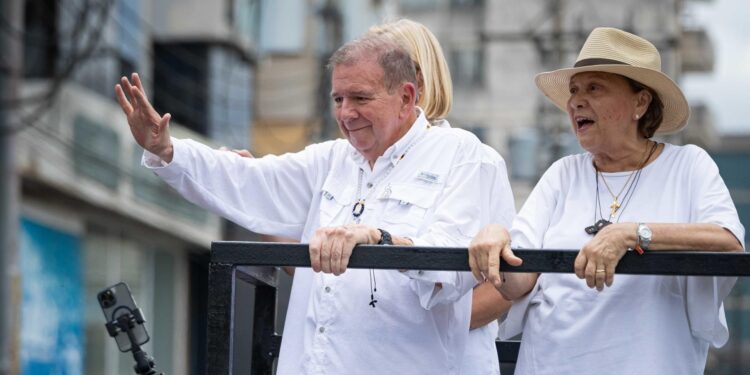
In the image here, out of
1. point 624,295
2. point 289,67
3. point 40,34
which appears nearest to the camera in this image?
point 624,295

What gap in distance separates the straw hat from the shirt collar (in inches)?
16.8

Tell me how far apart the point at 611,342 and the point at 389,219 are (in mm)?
758

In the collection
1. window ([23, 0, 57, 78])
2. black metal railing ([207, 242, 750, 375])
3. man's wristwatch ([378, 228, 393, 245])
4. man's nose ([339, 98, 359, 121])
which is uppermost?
window ([23, 0, 57, 78])

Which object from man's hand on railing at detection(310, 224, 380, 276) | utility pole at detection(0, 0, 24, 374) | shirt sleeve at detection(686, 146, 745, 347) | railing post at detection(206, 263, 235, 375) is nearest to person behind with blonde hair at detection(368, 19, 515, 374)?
shirt sleeve at detection(686, 146, 745, 347)

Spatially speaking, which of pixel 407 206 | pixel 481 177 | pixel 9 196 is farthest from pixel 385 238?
pixel 9 196

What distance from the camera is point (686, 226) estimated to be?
4.12 m

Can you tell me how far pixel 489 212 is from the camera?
15.8 ft

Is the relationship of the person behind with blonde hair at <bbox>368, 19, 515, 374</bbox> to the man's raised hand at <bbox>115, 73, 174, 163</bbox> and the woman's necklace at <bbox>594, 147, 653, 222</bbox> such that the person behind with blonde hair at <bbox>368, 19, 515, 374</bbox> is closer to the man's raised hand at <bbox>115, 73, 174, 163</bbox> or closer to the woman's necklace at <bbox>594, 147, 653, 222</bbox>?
the woman's necklace at <bbox>594, 147, 653, 222</bbox>

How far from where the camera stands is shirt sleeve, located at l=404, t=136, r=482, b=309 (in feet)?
14.3

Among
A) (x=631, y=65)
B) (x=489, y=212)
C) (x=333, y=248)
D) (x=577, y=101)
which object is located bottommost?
(x=333, y=248)

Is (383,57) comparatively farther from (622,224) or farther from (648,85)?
(622,224)

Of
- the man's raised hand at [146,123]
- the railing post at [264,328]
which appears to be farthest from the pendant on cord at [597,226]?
the man's raised hand at [146,123]

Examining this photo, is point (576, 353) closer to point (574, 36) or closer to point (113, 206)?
point (113, 206)

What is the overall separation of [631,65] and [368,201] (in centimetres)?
88
